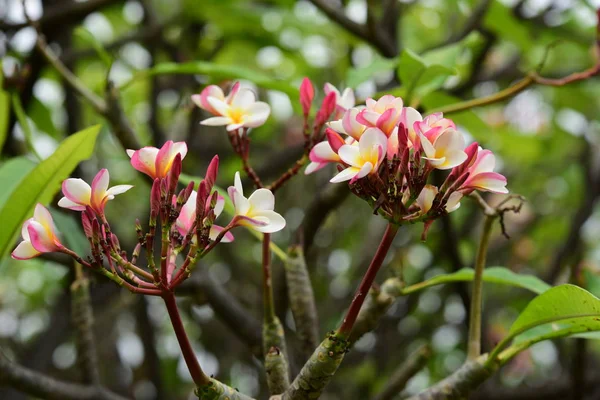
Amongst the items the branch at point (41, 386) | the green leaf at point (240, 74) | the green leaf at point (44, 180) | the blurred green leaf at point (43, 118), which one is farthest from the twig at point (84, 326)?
the blurred green leaf at point (43, 118)

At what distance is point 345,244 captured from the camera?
2914 mm

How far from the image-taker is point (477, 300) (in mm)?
856

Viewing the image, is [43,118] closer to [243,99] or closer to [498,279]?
[243,99]

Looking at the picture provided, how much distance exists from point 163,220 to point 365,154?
0.19 metres

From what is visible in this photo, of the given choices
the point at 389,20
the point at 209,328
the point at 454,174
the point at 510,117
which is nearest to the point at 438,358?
the point at 209,328

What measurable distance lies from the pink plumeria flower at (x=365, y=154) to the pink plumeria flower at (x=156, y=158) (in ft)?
0.51

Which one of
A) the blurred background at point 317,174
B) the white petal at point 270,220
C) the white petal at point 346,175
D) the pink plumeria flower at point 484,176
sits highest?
the white petal at point 346,175

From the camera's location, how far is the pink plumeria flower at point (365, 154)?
1.94 ft

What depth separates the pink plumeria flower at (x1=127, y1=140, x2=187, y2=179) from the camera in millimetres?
632

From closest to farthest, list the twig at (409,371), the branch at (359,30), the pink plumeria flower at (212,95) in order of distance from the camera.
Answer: the pink plumeria flower at (212,95), the twig at (409,371), the branch at (359,30)

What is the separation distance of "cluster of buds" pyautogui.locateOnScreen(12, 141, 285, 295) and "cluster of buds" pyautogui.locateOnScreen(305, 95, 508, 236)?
88mm

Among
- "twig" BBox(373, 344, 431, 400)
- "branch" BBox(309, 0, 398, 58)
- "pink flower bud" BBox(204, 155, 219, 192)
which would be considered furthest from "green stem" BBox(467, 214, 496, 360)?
"branch" BBox(309, 0, 398, 58)

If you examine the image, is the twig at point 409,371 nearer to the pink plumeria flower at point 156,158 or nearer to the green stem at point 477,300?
the green stem at point 477,300

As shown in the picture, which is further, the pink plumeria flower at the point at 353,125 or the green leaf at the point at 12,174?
the green leaf at the point at 12,174
